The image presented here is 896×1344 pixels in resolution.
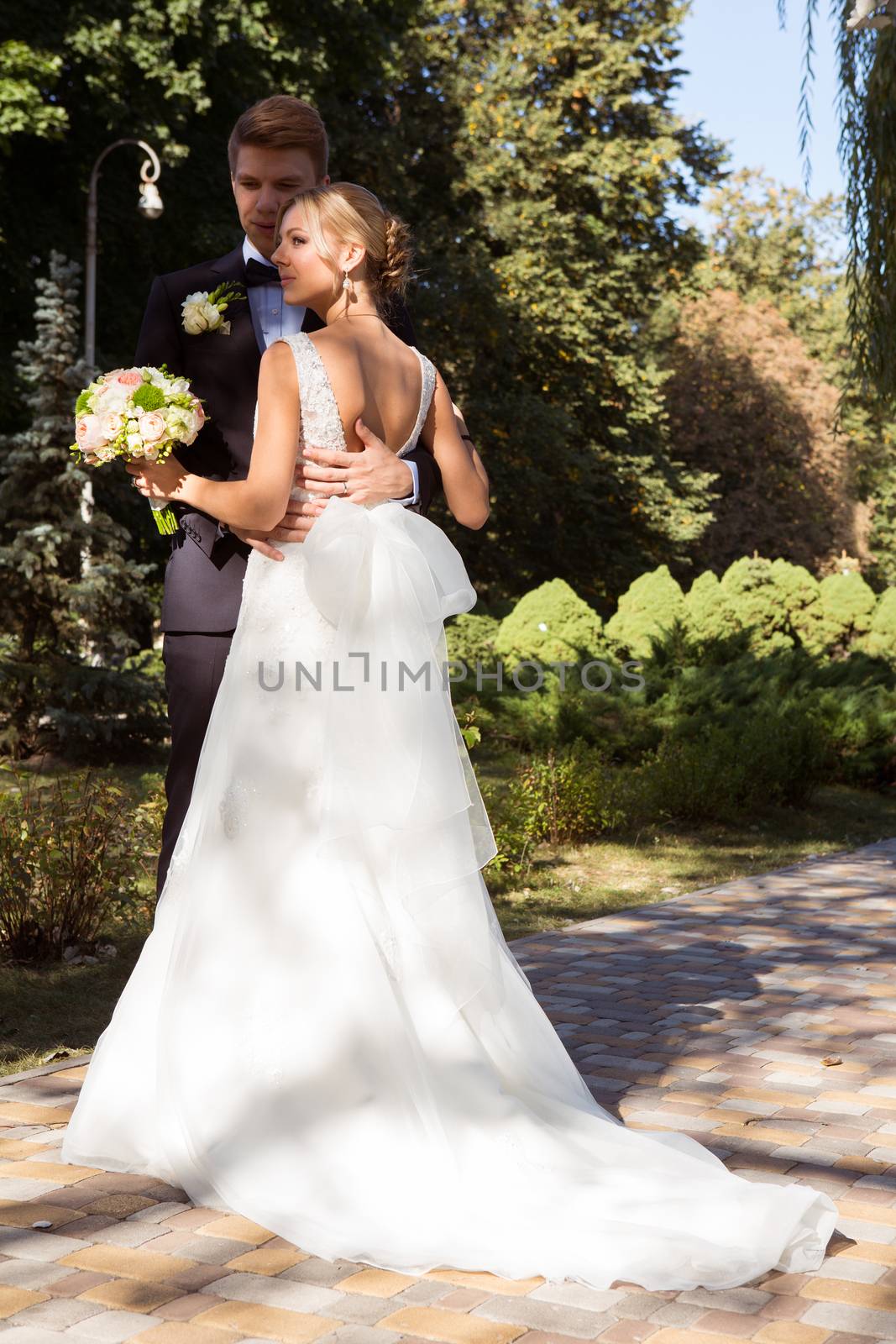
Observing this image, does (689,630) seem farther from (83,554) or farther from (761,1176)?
(761,1176)

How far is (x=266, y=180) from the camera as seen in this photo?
402cm

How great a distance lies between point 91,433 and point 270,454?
47 cm

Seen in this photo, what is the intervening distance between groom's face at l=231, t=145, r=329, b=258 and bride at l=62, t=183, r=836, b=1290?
17.8 inches

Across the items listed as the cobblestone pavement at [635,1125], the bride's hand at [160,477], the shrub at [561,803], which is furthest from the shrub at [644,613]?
the bride's hand at [160,477]

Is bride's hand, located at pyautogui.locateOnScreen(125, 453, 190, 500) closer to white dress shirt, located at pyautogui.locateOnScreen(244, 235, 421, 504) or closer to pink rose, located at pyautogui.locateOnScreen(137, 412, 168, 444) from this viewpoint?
pink rose, located at pyautogui.locateOnScreen(137, 412, 168, 444)

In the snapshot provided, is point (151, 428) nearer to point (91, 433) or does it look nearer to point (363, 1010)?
point (91, 433)

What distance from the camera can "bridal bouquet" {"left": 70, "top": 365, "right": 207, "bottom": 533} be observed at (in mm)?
3562

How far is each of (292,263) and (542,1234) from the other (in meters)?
2.32

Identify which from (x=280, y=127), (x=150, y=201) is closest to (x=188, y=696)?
(x=280, y=127)

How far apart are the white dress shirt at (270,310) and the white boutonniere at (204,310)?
153 millimetres

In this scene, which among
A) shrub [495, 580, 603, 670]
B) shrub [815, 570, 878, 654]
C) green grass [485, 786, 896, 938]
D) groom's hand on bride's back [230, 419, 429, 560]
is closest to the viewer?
groom's hand on bride's back [230, 419, 429, 560]

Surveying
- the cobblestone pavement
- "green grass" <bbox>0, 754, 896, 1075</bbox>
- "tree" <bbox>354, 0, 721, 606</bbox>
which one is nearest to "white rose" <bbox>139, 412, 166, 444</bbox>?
the cobblestone pavement

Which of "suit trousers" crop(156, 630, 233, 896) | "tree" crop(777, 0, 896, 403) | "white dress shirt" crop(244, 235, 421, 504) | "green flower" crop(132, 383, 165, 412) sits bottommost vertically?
"suit trousers" crop(156, 630, 233, 896)

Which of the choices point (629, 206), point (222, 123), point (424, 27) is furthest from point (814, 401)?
point (222, 123)
